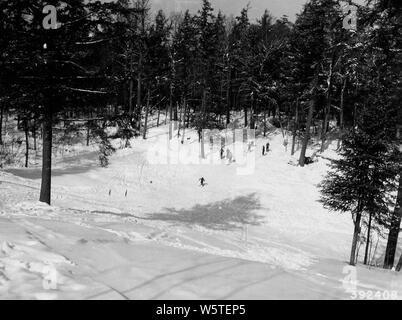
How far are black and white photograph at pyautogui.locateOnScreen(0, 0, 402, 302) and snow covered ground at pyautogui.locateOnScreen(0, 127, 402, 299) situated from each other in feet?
0.23

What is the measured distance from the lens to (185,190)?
31.8m

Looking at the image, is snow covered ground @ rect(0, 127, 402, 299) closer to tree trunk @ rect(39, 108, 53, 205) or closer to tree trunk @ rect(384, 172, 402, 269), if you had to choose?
tree trunk @ rect(39, 108, 53, 205)

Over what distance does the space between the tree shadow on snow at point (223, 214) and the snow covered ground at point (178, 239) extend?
87mm

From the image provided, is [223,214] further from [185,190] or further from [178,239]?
[178,239]

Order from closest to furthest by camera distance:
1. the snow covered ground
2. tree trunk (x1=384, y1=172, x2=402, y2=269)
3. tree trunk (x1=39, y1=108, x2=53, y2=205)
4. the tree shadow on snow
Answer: the snow covered ground, tree trunk (x1=39, y1=108, x2=53, y2=205), tree trunk (x1=384, y1=172, x2=402, y2=269), the tree shadow on snow

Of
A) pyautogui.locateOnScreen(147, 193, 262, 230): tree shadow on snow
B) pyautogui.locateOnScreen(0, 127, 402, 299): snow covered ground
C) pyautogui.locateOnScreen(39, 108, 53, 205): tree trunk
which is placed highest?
pyautogui.locateOnScreen(39, 108, 53, 205): tree trunk

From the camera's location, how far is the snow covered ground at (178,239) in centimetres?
803

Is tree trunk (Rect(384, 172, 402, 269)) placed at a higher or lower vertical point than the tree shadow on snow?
higher

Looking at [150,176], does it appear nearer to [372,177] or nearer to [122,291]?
[372,177]

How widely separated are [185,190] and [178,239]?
17.7 metres

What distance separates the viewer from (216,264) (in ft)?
33.1

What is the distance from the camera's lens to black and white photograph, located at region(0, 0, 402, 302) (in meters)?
8.53

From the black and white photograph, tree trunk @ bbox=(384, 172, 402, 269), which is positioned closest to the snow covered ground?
the black and white photograph

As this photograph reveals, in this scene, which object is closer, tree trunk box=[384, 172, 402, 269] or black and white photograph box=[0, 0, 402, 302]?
black and white photograph box=[0, 0, 402, 302]
